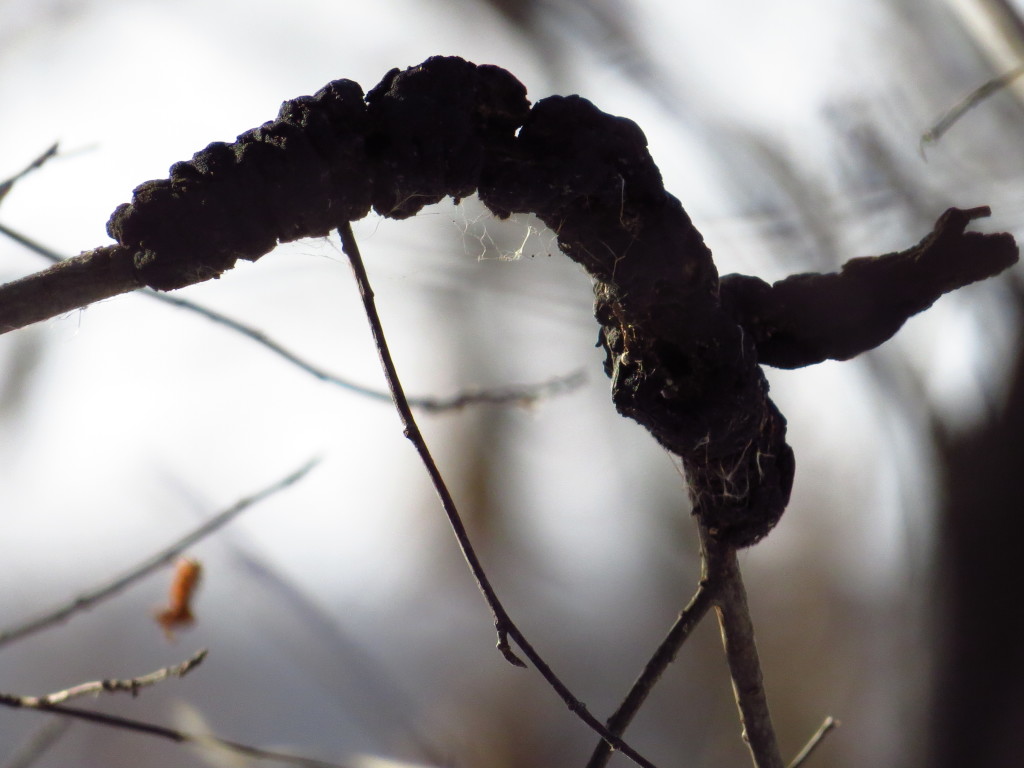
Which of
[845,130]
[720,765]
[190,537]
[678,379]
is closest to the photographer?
[678,379]

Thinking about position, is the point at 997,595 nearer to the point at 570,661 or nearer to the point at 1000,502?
the point at 1000,502

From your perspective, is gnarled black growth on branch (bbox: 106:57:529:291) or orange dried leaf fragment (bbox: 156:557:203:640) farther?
orange dried leaf fragment (bbox: 156:557:203:640)

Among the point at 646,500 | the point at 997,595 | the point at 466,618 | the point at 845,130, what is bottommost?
the point at 997,595

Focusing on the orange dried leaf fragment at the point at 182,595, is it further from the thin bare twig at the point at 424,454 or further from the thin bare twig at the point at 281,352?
the thin bare twig at the point at 424,454

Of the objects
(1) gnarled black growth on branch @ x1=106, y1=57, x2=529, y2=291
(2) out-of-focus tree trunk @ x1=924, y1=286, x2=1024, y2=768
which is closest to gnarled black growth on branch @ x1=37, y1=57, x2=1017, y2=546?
(1) gnarled black growth on branch @ x1=106, y1=57, x2=529, y2=291

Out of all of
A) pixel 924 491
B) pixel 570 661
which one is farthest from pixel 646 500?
pixel 924 491

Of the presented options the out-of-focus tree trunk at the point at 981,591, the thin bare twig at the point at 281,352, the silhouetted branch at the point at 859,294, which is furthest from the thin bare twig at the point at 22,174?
the out-of-focus tree trunk at the point at 981,591

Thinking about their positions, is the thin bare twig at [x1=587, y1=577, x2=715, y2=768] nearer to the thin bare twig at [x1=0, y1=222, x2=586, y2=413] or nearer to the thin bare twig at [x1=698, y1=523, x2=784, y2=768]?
the thin bare twig at [x1=698, y1=523, x2=784, y2=768]
